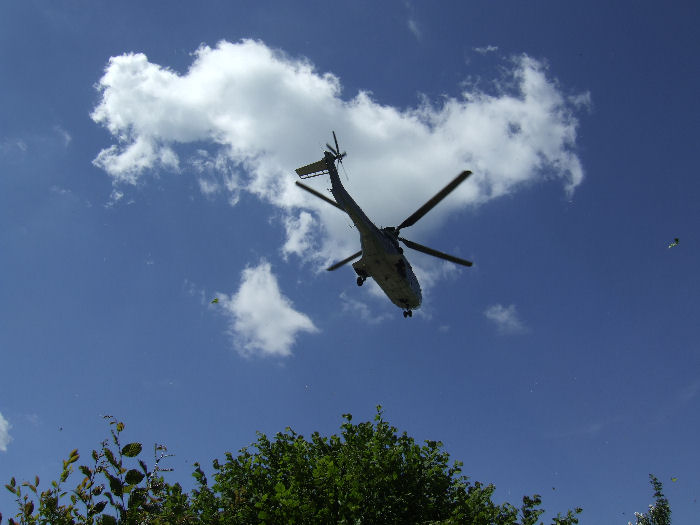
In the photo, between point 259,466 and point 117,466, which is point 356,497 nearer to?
point 259,466

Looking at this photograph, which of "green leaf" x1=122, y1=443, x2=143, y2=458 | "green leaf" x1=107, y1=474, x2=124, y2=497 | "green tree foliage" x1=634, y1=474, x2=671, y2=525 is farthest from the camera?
"green tree foliage" x1=634, y1=474, x2=671, y2=525

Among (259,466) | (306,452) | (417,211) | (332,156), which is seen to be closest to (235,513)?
(259,466)

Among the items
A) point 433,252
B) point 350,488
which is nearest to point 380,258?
point 433,252

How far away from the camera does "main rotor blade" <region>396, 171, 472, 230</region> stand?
20981 mm

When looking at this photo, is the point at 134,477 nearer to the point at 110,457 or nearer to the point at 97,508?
the point at 110,457

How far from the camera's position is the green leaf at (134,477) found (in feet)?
11.1

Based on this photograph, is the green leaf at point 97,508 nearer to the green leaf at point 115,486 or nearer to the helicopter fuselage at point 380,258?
the green leaf at point 115,486

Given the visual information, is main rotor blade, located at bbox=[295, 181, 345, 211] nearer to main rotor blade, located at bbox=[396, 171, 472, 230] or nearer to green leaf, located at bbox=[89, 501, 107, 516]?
main rotor blade, located at bbox=[396, 171, 472, 230]

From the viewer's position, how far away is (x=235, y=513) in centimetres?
1633

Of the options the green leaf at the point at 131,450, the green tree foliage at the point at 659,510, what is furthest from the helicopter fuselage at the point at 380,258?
the green tree foliage at the point at 659,510

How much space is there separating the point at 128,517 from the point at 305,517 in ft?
39.9

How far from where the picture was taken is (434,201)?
2294cm

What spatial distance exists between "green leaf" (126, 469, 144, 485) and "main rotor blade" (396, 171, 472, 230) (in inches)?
761

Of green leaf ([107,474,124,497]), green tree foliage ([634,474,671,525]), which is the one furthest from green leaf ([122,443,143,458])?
green tree foliage ([634,474,671,525])
